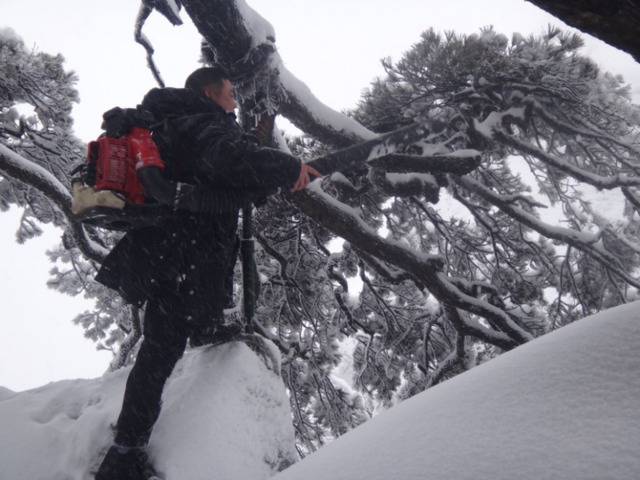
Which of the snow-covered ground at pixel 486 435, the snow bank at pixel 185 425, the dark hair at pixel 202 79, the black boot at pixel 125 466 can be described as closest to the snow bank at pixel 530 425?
the snow-covered ground at pixel 486 435

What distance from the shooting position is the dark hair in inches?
101

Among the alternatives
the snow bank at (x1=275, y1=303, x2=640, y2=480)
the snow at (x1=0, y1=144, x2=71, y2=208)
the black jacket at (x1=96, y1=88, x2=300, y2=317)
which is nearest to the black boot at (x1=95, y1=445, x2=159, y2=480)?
the black jacket at (x1=96, y1=88, x2=300, y2=317)

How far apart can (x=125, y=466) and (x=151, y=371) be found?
0.45 m

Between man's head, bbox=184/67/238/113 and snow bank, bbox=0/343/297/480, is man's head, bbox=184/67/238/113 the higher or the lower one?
the higher one

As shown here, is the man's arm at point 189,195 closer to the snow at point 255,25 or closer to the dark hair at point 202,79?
the dark hair at point 202,79

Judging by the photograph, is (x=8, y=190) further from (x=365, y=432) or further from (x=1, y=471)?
(x=365, y=432)

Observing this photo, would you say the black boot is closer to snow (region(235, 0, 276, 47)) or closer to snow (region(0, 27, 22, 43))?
snow (region(235, 0, 276, 47))

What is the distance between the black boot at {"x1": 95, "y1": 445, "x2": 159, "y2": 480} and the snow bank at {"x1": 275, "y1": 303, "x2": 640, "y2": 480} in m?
1.16

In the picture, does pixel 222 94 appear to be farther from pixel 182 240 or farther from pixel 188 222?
pixel 182 240

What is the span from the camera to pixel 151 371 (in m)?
2.16

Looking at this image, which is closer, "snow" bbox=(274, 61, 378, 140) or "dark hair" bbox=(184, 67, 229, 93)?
"dark hair" bbox=(184, 67, 229, 93)

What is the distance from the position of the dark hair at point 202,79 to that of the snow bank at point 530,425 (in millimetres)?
2144

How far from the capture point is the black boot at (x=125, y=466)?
205 cm

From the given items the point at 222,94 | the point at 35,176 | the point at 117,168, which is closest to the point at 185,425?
the point at 117,168
